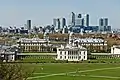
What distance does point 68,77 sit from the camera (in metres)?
34.2

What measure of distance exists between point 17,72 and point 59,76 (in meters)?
21.1

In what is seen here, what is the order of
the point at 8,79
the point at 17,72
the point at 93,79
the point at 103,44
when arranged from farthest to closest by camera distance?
the point at 103,44
the point at 93,79
the point at 17,72
the point at 8,79

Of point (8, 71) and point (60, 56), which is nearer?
point (8, 71)

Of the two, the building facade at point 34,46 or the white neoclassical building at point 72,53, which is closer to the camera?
the white neoclassical building at point 72,53

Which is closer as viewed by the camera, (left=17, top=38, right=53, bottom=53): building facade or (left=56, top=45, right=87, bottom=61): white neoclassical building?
(left=56, top=45, right=87, bottom=61): white neoclassical building

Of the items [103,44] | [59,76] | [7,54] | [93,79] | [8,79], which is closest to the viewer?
[8,79]

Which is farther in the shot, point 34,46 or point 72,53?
point 34,46

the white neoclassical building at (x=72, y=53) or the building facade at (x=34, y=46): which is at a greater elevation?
the building facade at (x=34, y=46)

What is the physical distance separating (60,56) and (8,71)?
48.1 metres

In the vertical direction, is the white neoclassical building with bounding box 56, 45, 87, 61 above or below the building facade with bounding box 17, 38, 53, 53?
below

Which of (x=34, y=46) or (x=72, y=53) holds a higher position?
(x=34, y=46)

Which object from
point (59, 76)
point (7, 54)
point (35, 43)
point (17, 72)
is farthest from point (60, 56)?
point (17, 72)

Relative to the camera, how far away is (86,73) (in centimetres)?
3750

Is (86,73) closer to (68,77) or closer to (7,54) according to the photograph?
(68,77)
